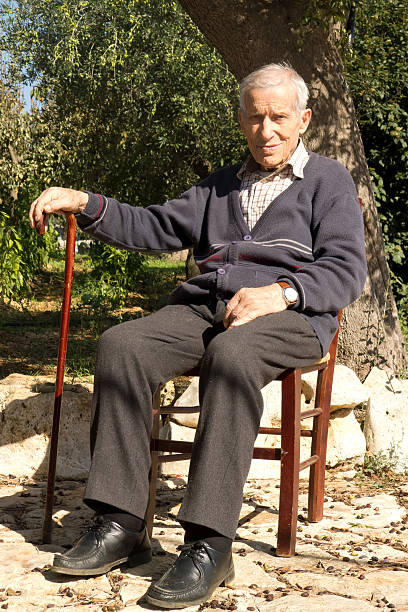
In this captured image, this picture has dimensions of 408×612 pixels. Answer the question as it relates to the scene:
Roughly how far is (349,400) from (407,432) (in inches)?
15.0

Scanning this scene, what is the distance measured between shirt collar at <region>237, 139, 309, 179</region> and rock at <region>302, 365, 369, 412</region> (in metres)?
1.49

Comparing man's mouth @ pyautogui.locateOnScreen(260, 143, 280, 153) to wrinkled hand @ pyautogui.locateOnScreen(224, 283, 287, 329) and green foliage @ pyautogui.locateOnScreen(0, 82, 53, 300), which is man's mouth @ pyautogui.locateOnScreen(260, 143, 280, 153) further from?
green foliage @ pyautogui.locateOnScreen(0, 82, 53, 300)

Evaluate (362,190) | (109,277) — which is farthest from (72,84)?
(362,190)

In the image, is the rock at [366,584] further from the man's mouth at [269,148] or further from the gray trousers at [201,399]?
the man's mouth at [269,148]

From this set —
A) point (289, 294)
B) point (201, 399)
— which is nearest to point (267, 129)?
point (289, 294)

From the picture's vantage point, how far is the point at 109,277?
1112 centimetres

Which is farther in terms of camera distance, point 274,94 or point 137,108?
point 137,108

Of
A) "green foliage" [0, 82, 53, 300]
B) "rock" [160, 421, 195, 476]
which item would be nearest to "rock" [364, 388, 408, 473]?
"rock" [160, 421, 195, 476]

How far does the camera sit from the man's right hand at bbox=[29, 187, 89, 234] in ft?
9.19

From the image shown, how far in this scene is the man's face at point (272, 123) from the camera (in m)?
3.01

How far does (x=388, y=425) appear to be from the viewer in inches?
169

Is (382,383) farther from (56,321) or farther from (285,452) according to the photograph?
(56,321)

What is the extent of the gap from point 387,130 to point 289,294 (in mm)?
4396

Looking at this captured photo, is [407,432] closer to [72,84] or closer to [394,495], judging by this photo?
[394,495]
